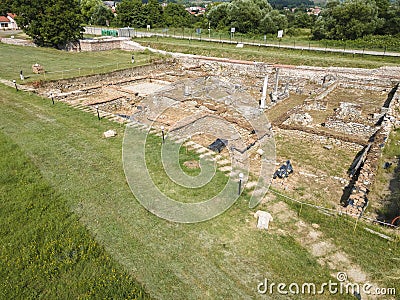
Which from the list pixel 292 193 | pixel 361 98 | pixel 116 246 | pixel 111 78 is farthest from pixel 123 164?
pixel 361 98

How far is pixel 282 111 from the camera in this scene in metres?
18.7

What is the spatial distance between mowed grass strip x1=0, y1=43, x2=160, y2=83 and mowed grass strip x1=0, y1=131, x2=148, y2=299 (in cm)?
1674

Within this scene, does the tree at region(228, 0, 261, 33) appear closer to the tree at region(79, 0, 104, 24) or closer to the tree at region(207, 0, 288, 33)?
the tree at region(207, 0, 288, 33)

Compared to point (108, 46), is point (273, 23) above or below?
above

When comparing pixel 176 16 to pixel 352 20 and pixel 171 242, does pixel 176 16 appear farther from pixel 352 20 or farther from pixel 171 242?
pixel 171 242

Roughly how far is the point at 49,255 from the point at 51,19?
35.4 metres

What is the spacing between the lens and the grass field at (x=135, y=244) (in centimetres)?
564

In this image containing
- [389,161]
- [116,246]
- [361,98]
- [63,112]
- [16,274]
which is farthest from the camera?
[361,98]

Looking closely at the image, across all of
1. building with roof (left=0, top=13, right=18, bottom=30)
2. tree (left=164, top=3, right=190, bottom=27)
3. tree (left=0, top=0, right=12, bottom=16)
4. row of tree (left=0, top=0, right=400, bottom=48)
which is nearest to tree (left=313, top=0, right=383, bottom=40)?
row of tree (left=0, top=0, right=400, bottom=48)

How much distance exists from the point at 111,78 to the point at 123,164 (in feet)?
59.1

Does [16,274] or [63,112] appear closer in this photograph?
[16,274]

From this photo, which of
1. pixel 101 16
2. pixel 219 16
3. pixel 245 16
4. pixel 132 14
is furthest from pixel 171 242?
pixel 101 16

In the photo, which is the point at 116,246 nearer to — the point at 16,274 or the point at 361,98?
Result: the point at 16,274

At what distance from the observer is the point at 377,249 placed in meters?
6.56
